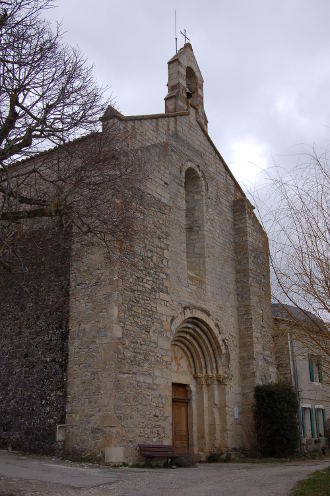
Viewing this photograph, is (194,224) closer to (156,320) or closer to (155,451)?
(156,320)

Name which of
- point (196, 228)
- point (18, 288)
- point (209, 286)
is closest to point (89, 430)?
point (18, 288)

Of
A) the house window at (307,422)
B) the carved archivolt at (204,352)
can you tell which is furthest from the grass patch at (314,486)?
the house window at (307,422)

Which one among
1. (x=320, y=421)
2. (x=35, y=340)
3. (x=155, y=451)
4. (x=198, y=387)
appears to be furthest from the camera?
(x=320, y=421)

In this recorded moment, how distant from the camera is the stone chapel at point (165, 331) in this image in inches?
462

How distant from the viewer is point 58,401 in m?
12.0

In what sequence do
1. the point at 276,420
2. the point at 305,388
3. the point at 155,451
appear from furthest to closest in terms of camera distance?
1. the point at 305,388
2. the point at 276,420
3. the point at 155,451

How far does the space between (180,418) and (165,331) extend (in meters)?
2.93

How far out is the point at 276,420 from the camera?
51.3 ft

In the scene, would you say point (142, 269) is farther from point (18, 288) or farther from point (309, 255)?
point (309, 255)

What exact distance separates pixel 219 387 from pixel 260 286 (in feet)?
12.4

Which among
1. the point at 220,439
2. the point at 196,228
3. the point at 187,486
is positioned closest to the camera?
the point at 187,486

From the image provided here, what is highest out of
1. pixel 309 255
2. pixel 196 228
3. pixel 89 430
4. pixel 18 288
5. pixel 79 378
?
pixel 196 228

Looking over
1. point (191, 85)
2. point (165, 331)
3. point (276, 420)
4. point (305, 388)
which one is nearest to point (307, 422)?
point (305, 388)

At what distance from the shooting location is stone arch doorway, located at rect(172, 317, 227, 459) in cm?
1485
